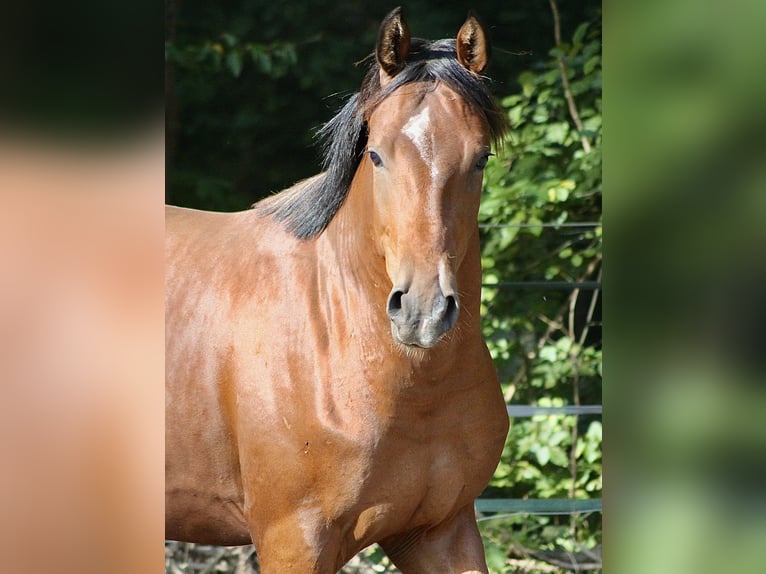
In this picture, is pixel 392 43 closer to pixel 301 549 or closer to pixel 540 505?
pixel 301 549

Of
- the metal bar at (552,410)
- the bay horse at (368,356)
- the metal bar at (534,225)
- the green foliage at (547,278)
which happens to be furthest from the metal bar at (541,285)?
the bay horse at (368,356)

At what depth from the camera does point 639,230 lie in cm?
70

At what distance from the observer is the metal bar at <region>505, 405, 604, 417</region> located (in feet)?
13.7

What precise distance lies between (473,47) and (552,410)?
2.43 m

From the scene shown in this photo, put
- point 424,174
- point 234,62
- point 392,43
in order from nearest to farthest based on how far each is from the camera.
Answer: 1. point 424,174
2. point 392,43
3. point 234,62

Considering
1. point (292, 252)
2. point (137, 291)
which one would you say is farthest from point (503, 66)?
point (137, 291)

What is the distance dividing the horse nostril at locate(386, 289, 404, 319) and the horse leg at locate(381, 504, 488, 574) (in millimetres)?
735

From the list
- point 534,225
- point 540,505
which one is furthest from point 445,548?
point 534,225

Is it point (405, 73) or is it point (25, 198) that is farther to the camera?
point (405, 73)

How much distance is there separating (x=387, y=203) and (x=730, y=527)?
4.67 feet

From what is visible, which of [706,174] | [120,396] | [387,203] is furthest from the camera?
[387,203]

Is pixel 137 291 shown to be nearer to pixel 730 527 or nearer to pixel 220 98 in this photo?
pixel 730 527

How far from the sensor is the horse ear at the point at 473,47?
6.98 ft

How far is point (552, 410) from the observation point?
4.24 meters
